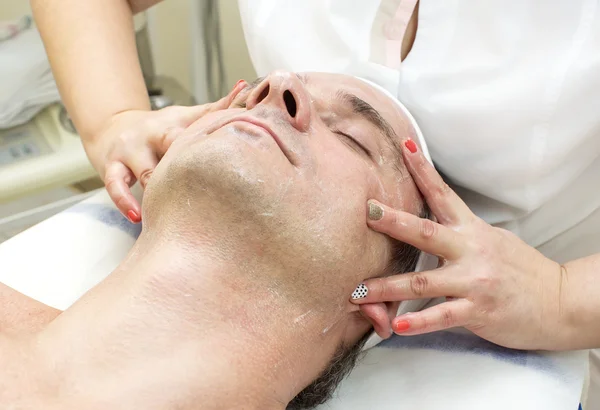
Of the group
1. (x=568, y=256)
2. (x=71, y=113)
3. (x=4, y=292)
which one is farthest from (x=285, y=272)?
(x=71, y=113)

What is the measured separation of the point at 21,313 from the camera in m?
0.87

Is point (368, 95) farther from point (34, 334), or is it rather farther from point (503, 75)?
point (34, 334)

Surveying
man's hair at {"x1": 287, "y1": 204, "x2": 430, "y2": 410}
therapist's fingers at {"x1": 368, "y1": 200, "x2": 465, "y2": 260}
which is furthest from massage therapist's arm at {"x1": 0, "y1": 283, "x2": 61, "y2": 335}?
therapist's fingers at {"x1": 368, "y1": 200, "x2": 465, "y2": 260}

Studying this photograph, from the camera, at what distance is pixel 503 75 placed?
38.4 inches

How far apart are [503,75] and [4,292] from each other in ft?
2.88

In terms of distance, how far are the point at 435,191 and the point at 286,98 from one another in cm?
27

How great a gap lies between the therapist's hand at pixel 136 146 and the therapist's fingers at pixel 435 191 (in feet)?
1.08

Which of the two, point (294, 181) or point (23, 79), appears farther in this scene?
point (23, 79)

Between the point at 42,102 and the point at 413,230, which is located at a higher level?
the point at 413,230

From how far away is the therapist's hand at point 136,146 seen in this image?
3.44ft

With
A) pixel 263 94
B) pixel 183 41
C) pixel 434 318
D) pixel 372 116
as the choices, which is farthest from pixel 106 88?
pixel 183 41

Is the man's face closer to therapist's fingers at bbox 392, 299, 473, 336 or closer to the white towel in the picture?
therapist's fingers at bbox 392, 299, 473, 336

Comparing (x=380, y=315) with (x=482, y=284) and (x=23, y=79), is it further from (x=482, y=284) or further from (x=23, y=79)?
(x=23, y=79)

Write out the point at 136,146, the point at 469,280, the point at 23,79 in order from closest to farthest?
the point at 469,280 → the point at 136,146 → the point at 23,79
